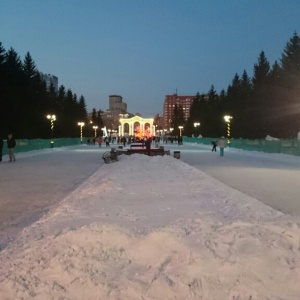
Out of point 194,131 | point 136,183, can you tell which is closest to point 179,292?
point 136,183

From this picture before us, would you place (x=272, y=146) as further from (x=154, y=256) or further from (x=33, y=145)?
(x=154, y=256)

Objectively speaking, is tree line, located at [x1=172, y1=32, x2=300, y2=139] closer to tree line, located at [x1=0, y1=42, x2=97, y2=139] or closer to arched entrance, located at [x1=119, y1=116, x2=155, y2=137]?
tree line, located at [x1=0, y1=42, x2=97, y2=139]

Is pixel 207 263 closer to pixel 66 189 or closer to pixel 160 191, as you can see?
pixel 160 191

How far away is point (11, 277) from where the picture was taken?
457 cm

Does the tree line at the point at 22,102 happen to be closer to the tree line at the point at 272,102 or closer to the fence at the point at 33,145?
the fence at the point at 33,145

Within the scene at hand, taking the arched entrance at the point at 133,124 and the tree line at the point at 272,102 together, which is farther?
the arched entrance at the point at 133,124

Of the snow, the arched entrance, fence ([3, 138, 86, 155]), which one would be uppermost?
the arched entrance

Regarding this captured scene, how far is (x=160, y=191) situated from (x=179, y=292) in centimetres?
697

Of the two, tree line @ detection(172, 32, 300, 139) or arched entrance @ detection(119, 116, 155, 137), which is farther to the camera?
arched entrance @ detection(119, 116, 155, 137)

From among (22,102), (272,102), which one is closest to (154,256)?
(272,102)

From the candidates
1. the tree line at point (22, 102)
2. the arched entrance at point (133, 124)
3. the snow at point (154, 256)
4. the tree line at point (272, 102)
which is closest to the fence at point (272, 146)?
the tree line at point (272, 102)

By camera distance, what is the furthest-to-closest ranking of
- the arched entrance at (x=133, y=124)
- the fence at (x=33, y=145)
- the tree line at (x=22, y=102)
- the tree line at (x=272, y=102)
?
the arched entrance at (x=133, y=124) < the tree line at (x=272, y=102) < the tree line at (x=22, y=102) < the fence at (x=33, y=145)

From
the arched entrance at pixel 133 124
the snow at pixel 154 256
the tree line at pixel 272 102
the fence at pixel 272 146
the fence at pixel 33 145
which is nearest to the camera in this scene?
the snow at pixel 154 256

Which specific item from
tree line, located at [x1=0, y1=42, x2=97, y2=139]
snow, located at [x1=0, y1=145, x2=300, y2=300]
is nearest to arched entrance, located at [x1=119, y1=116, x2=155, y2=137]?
tree line, located at [x1=0, y1=42, x2=97, y2=139]
